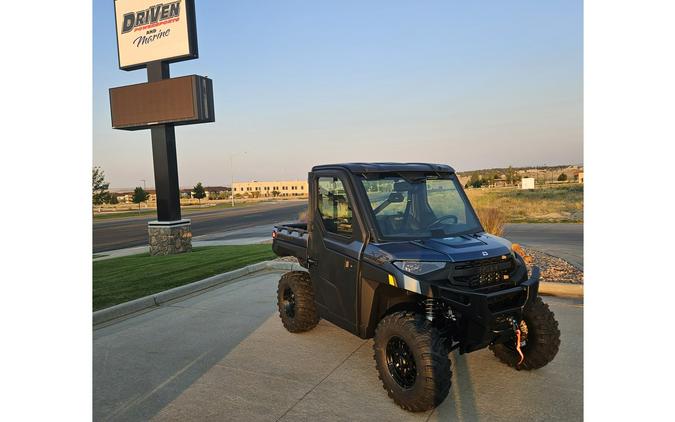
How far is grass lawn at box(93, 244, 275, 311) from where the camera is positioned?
7.87 meters

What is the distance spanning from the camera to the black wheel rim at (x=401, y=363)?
12.5ft

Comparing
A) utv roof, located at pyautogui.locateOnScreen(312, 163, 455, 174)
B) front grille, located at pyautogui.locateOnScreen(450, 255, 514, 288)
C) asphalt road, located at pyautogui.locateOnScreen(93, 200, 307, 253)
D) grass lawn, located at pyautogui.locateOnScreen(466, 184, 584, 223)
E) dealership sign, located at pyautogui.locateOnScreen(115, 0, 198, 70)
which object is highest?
dealership sign, located at pyautogui.locateOnScreen(115, 0, 198, 70)

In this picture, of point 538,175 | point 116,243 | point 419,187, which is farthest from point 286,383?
point 538,175

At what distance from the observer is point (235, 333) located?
5773mm

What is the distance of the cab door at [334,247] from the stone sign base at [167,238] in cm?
1121

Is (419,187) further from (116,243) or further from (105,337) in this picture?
(116,243)

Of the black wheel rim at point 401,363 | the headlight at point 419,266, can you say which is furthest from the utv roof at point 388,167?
the black wheel rim at point 401,363

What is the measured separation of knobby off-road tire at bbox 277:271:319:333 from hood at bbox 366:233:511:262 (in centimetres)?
174

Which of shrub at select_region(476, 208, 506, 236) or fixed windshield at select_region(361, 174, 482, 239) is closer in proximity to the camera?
fixed windshield at select_region(361, 174, 482, 239)

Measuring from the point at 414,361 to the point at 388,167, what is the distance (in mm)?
1983

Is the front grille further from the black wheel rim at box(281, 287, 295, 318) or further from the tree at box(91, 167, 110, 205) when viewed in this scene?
the tree at box(91, 167, 110, 205)

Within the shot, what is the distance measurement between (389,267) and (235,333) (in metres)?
2.90

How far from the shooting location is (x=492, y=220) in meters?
12.3

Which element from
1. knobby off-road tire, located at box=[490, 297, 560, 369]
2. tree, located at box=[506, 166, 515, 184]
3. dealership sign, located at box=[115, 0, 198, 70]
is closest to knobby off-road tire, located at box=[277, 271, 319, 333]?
knobby off-road tire, located at box=[490, 297, 560, 369]
